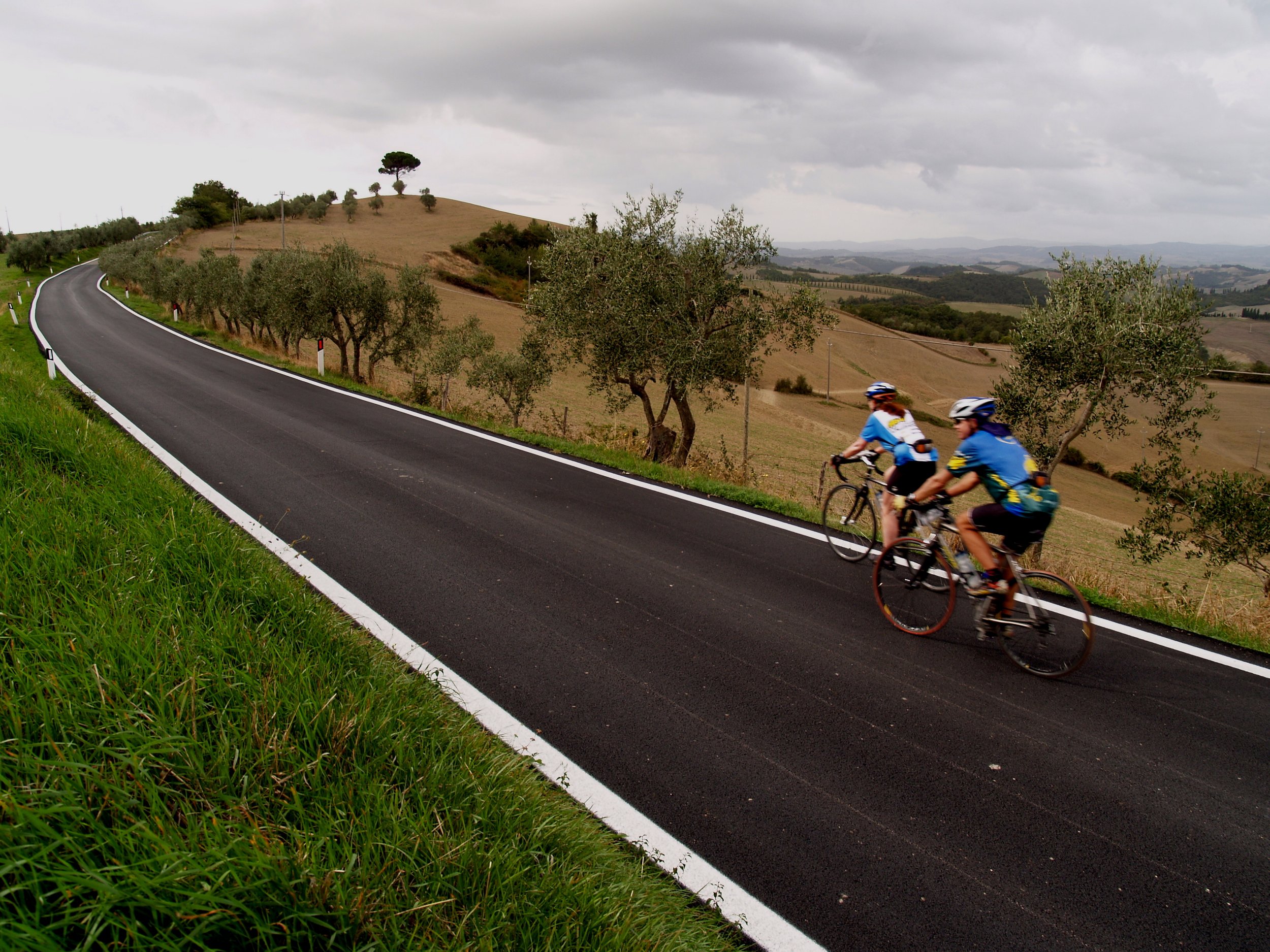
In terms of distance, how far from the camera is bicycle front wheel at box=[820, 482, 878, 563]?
7.01 meters

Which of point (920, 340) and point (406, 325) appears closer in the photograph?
point (406, 325)

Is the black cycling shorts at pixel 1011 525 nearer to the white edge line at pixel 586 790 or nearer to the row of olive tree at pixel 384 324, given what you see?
the white edge line at pixel 586 790

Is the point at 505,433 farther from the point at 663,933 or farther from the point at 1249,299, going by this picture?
the point at 1249,299

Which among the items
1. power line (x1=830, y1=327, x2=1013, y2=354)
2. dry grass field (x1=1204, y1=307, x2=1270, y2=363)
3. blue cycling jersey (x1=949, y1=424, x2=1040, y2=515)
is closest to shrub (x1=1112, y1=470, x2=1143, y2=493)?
blue cycling jersey (x1=949, y1=424, x2=1040, y2=515)

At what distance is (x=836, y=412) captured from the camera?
2260 inches

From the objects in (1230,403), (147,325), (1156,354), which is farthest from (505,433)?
(1230,403)

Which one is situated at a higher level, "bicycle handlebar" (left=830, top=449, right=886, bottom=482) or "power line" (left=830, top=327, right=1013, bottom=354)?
"bicycle handlebar" (left=830, top=449, right=886, bottom=482)

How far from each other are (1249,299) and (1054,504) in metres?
179

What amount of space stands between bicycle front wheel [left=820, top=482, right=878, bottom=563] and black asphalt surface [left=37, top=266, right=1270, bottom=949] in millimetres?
220

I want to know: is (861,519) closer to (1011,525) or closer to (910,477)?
(910,477)

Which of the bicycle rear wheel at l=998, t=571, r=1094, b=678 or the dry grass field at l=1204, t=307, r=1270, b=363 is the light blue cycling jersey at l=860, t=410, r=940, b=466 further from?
the dry grass field at l=1204, t=307, r=1270, b=363

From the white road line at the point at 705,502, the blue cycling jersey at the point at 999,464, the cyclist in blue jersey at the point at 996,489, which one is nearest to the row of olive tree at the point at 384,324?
the white road line at the point at 705,502

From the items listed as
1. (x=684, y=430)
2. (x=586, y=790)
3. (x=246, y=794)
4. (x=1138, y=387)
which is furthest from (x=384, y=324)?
(x=246, y=794)

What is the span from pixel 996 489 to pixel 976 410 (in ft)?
2.19
